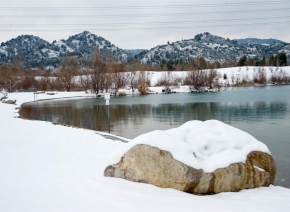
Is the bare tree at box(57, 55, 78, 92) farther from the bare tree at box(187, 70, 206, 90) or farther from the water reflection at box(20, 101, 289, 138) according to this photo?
the water reflection at box(20, 101, 289, 138)

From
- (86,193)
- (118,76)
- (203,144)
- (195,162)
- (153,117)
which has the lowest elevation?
(153,117)

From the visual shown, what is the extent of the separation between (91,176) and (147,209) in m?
2.11

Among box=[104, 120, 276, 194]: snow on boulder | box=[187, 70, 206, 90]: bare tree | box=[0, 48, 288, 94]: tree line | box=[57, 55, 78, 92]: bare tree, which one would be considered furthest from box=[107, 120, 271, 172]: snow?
box=[57, 55, 78, 92]: bare tree

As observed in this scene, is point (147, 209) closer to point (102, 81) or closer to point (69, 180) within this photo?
point (69, 180)

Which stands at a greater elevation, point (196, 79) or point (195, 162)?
point (196, 79)

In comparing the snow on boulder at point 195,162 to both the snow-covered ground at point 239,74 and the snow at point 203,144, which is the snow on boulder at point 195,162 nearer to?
the snow at point 203,144

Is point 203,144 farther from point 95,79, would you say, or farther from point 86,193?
point 95,79

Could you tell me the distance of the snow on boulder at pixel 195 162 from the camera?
226 inches

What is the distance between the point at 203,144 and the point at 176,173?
4.34 ft

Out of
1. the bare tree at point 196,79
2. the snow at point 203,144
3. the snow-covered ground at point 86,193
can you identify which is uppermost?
the bare tree at point 196,79

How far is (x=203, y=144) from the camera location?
664cm

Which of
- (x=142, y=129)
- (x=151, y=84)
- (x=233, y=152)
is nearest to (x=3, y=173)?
(x=233, y=152)

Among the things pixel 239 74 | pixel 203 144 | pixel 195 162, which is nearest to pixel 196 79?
pixel 239 74

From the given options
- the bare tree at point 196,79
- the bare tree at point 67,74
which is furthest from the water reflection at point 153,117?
the bare tree at point 67,74
